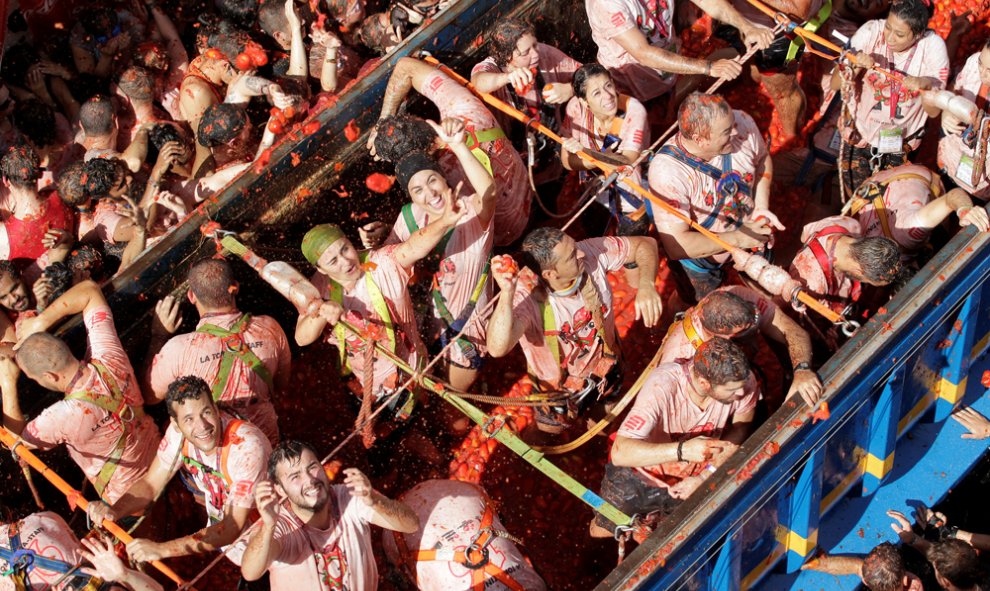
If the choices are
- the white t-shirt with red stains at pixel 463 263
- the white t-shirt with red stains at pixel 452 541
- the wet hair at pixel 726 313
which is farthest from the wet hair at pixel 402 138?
the white t-shirt with red stains at pixel 452 541

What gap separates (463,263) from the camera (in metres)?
7.72

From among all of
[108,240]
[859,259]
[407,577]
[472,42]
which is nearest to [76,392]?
[108,240]

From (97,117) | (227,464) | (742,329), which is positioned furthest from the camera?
(97,117)

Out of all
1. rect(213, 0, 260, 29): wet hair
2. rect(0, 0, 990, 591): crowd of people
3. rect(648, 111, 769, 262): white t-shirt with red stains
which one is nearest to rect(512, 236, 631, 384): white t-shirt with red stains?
rect(0, 0, 990, 591): crowd of people

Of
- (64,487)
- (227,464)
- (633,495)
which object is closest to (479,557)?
(633,495)

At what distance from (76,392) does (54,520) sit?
2.41 feet

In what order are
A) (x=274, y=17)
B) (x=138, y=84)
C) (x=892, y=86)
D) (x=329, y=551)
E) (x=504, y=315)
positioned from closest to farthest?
(x=329, y=551)
(x=504, y=315)
(x=892, y=86)
(x=138, y=84)
(x=274, y=17)

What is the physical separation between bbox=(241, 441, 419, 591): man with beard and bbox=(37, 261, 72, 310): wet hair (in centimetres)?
246

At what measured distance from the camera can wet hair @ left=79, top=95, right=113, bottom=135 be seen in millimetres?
8766

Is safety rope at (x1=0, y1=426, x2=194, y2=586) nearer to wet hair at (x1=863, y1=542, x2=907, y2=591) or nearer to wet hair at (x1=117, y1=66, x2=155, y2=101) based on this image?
wet hair at (x1=117, y1=66, x2=155, y2=101)

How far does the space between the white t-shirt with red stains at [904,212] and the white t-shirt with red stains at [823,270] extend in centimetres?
21

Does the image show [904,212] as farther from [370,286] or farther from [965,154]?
[370,286]

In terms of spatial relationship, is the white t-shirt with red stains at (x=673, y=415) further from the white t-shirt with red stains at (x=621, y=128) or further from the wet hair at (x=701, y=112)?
the white t-shirt with red stains at (x=621, y=128)

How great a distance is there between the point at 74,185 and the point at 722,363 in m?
4.55
